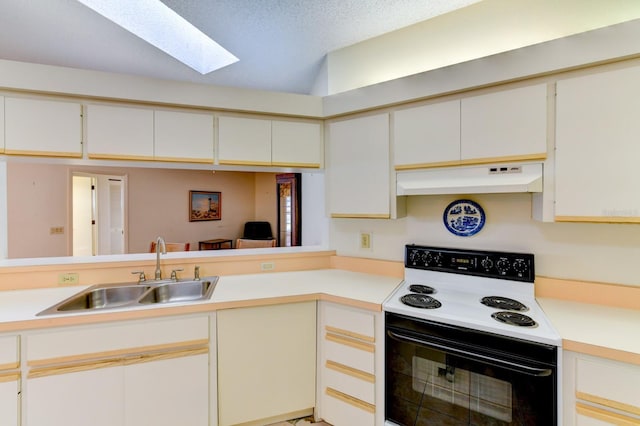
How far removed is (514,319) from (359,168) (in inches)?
47.6

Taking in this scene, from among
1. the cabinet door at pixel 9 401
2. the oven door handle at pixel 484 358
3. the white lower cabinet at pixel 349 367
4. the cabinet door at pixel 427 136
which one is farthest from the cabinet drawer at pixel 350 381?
the cabinet door at pixel 9 401

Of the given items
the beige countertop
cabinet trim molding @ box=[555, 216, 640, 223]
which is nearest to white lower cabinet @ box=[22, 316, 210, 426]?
the beige countertop

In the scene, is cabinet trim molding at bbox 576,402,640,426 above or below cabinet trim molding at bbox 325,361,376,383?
above

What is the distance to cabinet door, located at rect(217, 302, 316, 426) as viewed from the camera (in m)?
1.65

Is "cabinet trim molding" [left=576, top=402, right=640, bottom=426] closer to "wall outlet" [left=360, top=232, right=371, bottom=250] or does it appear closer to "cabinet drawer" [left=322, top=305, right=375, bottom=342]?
"cabinet drawer" [left=322, top=305, right=375, bottom=342]

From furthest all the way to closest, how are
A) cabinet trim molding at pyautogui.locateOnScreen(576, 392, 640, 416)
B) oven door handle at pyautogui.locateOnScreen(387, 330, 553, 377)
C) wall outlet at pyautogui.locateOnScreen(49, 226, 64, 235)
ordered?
1. wall outlet at pyautogui.locateOnScreen(49, 226, 64, 235)
2. oven door handle at pyautogui.locateOnScreen(387, 330, 553, 377)
3. cabinet trim molding at pyautogui.locateOnScreen(576, 392, 640, 416)

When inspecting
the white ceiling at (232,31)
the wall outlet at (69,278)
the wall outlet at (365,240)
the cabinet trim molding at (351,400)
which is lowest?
the cabinet trim molding at (351,400)

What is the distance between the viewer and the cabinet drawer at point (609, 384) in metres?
1.07

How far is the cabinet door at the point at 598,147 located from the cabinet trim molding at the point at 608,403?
76 centimetres

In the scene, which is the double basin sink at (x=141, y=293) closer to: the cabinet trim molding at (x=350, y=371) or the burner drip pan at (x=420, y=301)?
the cabinet trim molding at (x=350, y=371)

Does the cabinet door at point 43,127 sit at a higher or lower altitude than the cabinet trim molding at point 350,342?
higher

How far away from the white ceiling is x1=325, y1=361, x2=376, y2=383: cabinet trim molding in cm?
221

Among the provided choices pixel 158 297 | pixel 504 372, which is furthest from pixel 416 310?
pixel 158 297

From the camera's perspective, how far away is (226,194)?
6.80m
